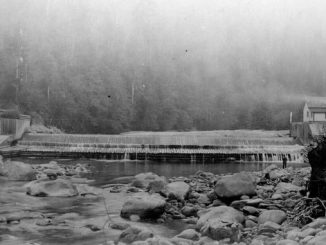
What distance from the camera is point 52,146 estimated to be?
2700 cm

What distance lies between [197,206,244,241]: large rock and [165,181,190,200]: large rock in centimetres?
225

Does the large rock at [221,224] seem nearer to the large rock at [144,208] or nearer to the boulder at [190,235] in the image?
the boulder at [190,235]

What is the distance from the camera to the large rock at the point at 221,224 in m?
7.62

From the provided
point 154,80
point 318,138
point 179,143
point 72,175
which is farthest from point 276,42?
point 318,138

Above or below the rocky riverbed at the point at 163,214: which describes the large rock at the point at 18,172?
above

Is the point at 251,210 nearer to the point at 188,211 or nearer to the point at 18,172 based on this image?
the point at 188,211

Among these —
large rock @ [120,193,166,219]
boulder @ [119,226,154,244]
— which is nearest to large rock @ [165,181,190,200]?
large rock @ [120,193,166,219]

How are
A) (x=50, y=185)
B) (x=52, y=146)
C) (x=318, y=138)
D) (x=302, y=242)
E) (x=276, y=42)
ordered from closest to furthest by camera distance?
1. (x=302, y=242)
2. (x=318, y=138)
3. (x=50, y=185)
4. (x=52, y=146)
5. (x=276, y=42)

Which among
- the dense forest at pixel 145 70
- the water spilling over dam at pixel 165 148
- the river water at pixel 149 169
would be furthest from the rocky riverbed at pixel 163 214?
the dense forest at pixel 145 70

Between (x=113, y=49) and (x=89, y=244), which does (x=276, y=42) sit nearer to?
(x=113, y=49)

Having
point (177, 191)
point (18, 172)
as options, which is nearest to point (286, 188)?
point (177, 191)

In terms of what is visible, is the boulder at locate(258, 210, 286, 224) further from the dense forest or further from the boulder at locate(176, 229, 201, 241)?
the dense forest

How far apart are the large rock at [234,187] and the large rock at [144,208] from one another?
1655 millimetres

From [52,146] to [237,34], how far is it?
189 ft
